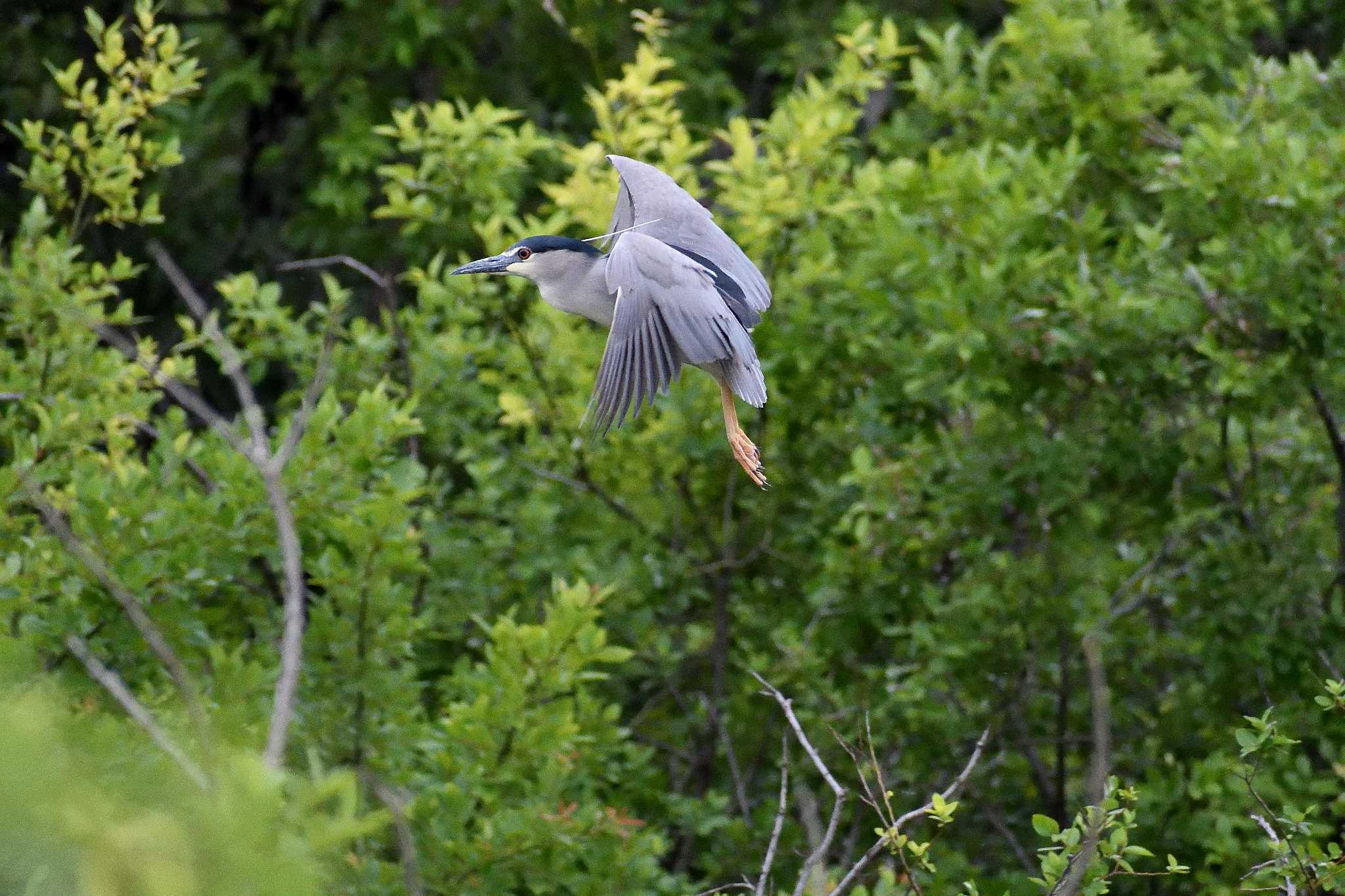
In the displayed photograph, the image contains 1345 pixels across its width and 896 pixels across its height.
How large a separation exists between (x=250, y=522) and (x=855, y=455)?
2124mm

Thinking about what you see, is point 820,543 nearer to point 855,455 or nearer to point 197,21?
point 855,455

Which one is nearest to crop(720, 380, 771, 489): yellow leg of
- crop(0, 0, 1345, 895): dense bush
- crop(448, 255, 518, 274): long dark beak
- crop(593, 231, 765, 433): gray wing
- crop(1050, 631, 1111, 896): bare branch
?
crop(593, 231, 765, 433): gray wing

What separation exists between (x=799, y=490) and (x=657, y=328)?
9.60 feet

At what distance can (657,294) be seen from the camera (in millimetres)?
3648

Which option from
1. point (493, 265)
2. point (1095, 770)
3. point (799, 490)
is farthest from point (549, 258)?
point (799, 490)

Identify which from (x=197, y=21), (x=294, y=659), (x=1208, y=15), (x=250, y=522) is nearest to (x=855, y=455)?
(x=250, y=522)

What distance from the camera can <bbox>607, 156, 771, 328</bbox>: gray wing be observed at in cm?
425

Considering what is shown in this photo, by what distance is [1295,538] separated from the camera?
5836mm

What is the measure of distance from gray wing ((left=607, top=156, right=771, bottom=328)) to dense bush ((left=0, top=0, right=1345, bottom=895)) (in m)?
1.02

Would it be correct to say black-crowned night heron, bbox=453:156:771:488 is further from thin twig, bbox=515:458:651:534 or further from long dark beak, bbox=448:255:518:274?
thin twig, bbox=515:458:651:534

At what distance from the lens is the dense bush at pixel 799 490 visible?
4.67 metres

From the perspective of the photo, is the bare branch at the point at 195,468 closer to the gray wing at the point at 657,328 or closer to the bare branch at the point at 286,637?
the gray wing at the point at 657,328

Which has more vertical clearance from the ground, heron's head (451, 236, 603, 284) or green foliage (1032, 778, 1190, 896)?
heron's head (451, 236, 603, 284)

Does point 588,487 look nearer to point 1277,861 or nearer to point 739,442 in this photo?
point 739,442
